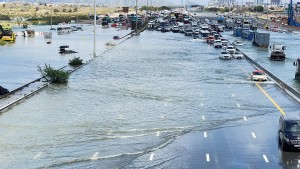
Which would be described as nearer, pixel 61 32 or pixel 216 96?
pixel 216 96

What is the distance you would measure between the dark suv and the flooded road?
0.62 meters

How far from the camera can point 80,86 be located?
158ft

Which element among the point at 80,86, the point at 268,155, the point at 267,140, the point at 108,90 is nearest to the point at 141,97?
the point at 108,90

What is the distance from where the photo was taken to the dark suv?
80.5 ft

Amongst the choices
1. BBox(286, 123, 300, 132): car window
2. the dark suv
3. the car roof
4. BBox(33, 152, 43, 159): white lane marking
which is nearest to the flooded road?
BBox(33, 152, 43, 159): white lane marking

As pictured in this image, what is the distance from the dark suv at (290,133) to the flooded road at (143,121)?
24.4 inches

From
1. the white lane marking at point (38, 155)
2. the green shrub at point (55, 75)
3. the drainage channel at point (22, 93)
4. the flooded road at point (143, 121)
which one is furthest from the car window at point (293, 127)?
the green shrub at point (55, 75)

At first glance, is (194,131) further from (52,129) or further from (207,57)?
(207,57)

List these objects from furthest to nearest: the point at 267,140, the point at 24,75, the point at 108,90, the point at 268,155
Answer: the point at 24,75 < the point at 108,90 < the point at 267,140 < the point at 268,155

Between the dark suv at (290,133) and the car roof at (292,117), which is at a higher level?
the car roof at (292,117)

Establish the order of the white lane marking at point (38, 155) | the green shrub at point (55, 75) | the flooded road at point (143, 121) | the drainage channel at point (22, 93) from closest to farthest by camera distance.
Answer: the flooded road at point (143, 121) < the white lane marking at point (38, 155) < the drainage channel at point (22, 93) < the green shrub at point (55, 75)

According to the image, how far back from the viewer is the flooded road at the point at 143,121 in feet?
79.5

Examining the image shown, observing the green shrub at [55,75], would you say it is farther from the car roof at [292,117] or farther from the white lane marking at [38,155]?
the car roof at [292,117]

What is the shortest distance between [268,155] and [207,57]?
55409mm
